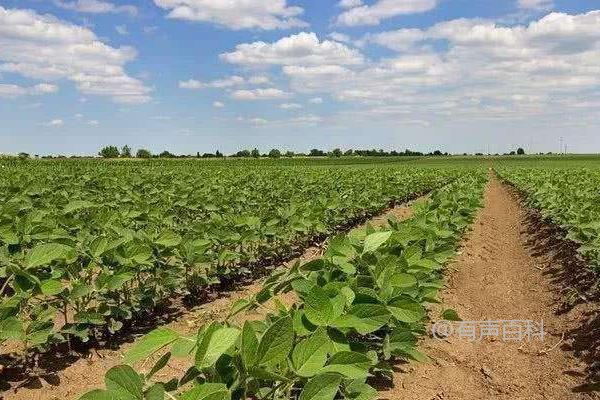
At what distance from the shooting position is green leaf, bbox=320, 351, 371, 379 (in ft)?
5.53

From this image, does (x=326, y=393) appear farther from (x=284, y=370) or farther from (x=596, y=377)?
(x=596, y=377)

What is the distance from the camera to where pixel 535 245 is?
1134 centimetres

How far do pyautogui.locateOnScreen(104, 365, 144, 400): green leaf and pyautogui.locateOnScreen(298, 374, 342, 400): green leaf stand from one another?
17.6 inches

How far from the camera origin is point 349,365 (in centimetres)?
172

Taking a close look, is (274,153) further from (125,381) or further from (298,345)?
(125,381)

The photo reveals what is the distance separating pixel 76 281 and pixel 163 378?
104 cm

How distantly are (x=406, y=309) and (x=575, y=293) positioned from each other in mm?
5122

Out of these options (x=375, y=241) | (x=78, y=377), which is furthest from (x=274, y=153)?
(x=375, y=241)

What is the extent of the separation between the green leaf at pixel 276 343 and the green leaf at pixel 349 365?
0.26 metres

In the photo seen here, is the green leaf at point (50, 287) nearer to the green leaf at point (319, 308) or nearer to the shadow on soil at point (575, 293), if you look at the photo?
the green leaf at point (319, 308)

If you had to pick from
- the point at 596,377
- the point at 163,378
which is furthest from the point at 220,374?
the point at 596,377

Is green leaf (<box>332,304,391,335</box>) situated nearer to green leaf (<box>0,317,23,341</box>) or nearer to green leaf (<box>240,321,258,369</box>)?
green leaf (<box>240,321,258,369</box>)

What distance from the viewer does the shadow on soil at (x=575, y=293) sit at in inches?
194

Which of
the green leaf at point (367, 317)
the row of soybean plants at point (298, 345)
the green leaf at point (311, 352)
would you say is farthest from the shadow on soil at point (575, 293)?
the green leaf at point (311, 352)
